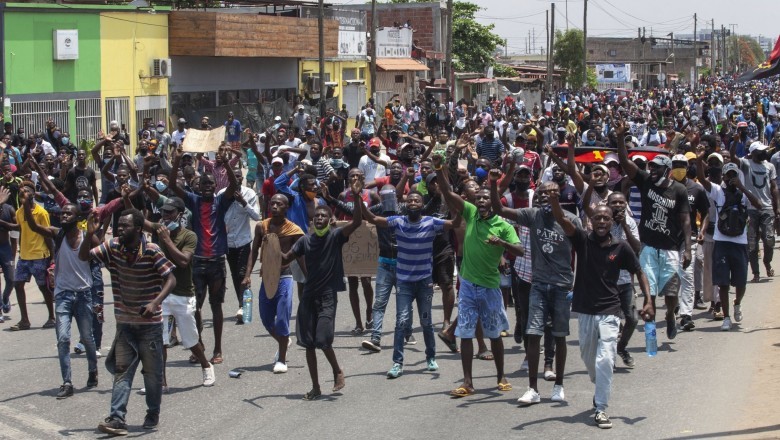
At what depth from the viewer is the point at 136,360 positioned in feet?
28.9

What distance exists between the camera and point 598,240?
8953 mm

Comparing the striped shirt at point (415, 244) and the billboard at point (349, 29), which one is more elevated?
the billboard at point (349, 29)

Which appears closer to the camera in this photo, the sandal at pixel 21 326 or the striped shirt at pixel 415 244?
the striped shirt at pixel 415 244

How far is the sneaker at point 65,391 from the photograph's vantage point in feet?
31.9

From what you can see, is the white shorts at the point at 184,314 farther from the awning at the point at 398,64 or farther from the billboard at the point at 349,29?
the awning at the point at 398,64

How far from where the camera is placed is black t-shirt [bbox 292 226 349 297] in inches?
383

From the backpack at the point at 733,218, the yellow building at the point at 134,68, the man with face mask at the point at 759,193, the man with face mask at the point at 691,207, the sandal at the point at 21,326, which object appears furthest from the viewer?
the yellow building at the point at 134,68

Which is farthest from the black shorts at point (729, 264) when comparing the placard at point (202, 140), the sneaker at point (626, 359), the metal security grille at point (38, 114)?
the metal security grille at point (38, 114)

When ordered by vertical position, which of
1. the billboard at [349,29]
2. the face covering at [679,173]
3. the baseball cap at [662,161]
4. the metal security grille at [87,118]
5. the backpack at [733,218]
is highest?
the billboard at [349,29]

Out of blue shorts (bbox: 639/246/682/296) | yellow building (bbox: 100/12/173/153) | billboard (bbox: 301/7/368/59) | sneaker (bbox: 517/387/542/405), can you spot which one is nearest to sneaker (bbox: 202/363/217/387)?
sneaker (bbox: 517/387/542/405)

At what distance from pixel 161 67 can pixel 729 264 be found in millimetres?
25096

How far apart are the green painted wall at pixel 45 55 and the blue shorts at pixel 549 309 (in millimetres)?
22340

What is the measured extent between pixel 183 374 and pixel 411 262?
226cm

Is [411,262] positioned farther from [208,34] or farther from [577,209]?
[208,34]
